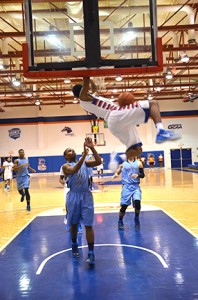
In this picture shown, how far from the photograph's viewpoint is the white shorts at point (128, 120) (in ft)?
9.96

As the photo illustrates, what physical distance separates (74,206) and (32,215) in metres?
4.62

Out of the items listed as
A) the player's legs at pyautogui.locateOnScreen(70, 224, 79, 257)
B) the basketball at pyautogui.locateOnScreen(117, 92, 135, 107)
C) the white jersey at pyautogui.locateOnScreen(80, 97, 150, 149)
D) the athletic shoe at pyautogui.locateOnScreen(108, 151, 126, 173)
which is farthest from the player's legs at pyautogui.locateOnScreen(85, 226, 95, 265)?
the basketball at pyautogui.locateOnScreen(117, 92, 135, 107)

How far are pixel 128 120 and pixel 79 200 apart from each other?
2.45 m

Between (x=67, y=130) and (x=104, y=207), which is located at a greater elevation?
(x=67, y=130)

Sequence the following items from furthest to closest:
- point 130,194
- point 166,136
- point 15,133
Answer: point 15,133
point 130,194
point 166,136

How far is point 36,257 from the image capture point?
5559 millimetres

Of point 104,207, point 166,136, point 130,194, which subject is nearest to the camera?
point 166,136

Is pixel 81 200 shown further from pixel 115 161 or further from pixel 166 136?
pixel 166 136

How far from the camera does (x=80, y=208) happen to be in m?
5.24

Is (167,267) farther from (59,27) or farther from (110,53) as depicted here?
(59,27)

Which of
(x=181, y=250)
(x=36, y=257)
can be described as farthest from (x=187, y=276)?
(x=36, y=257)

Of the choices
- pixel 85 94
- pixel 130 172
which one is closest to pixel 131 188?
pixel 130 172

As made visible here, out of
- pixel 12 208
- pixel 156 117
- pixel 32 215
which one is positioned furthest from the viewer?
pixel 12 208

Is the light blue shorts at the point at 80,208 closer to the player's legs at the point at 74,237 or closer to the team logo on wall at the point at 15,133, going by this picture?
the player's legs at the point at 74,237
